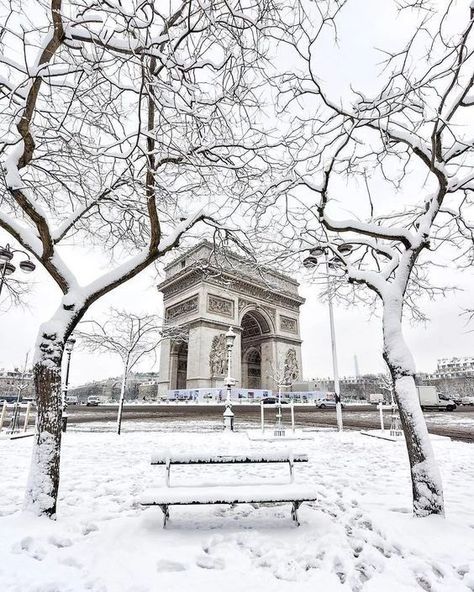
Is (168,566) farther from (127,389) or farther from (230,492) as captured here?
(127,389)

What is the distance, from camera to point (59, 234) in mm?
4324

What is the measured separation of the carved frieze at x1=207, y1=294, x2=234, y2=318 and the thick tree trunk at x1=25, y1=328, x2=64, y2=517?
1261 inches

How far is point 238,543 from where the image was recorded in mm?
3277

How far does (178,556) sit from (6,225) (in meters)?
3.76

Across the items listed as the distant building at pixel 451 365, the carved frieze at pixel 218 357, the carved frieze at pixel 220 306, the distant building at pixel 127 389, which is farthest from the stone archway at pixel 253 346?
the distant building at pixel 451 365

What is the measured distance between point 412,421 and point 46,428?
3.75 metres

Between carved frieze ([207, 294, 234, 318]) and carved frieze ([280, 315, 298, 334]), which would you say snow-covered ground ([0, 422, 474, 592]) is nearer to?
carved frieze ([207, 294, 234, 318])

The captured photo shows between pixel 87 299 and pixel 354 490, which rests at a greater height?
pixel 87 299

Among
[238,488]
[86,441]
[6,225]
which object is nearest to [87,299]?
[6,225]

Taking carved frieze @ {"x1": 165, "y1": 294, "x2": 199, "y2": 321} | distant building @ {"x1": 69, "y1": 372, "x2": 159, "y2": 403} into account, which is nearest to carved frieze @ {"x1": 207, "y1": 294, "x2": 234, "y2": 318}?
carved frieze @ {"x1": 165, "y1": 294, "x2": 199, "y2": 321}

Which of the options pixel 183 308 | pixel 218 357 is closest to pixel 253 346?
pixel 218 357

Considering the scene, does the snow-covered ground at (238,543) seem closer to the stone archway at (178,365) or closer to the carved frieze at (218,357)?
the carved frieze at (218,357)

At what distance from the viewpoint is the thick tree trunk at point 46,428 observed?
3670 mm

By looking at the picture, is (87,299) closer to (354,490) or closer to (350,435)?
(354,490)
